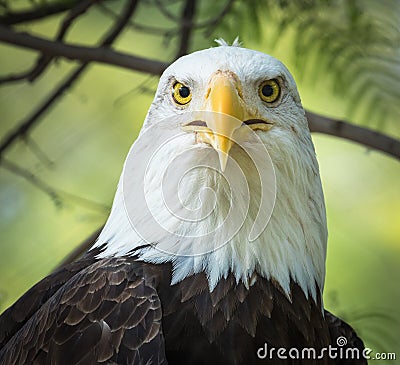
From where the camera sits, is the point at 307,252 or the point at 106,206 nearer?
the point at 307,252

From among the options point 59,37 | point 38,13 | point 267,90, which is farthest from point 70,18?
point 267,90

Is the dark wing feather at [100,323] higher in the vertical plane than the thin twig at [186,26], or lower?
lower

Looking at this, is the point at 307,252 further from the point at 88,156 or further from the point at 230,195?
the point at 88,156

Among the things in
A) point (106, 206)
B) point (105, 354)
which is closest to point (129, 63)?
point (106, 206)

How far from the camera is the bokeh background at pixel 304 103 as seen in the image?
370cm

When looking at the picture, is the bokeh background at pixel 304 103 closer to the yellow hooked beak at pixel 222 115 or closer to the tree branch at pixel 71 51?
the tree branch at pixel 71 51

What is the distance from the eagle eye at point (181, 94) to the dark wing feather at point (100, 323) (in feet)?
1.87

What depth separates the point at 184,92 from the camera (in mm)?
2963


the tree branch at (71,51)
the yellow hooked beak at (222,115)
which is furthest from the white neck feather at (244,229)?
the tree branch at (71,51)

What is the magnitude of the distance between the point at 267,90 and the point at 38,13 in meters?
1.64

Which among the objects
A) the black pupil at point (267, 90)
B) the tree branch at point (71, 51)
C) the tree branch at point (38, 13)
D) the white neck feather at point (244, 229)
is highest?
the tree branch at point (38, 13)

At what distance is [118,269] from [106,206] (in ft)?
5.15

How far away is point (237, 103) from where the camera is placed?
278 cm

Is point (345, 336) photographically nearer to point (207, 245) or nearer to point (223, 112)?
point (207, 245)
